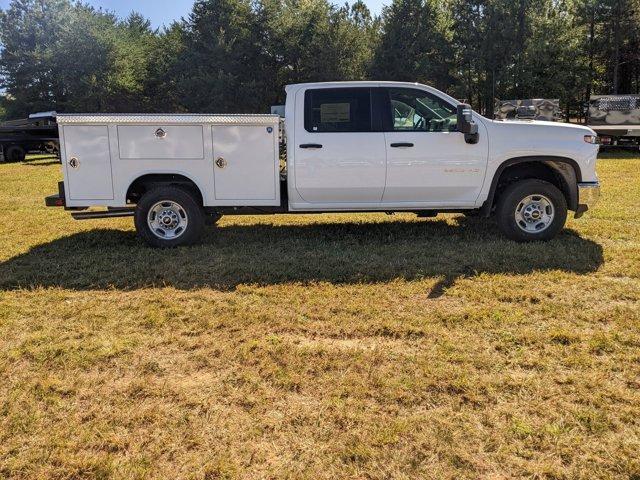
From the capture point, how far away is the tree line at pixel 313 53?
124 feet

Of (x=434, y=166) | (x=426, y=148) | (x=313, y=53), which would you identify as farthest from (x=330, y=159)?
(x=313, y=53)

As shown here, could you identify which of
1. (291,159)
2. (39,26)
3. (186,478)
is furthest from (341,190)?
(39,26)

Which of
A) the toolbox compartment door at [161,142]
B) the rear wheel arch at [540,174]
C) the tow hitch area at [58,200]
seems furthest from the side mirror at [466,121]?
the tow hitch area at [58,200]

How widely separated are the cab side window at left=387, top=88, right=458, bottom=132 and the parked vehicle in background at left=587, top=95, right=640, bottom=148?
53.5 ft

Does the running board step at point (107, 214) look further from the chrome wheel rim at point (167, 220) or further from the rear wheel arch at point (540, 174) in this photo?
the rear wheel arch at point (540, 174)

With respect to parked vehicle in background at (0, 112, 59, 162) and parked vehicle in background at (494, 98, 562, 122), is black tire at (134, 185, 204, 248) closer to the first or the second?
parked vehicle in background at (0, 112, 59, 162)

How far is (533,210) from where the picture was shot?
6.71 m

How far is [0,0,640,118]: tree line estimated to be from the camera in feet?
124

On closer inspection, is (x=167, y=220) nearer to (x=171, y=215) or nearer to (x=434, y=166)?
(x=171, y=215)

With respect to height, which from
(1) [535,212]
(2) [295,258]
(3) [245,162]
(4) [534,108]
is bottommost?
(2) [295,258]

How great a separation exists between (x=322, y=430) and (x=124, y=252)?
4556mm

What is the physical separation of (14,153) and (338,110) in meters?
21.7

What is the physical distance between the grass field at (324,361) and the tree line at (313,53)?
1341 inches

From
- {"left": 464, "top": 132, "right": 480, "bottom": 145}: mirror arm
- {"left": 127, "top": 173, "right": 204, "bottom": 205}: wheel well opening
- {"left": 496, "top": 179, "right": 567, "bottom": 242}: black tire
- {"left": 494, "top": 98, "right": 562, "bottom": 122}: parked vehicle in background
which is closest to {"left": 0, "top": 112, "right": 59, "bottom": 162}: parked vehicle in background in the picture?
{"left": 127, "top": 173, "right": 204, "bottom": 205}: wheel well opening
